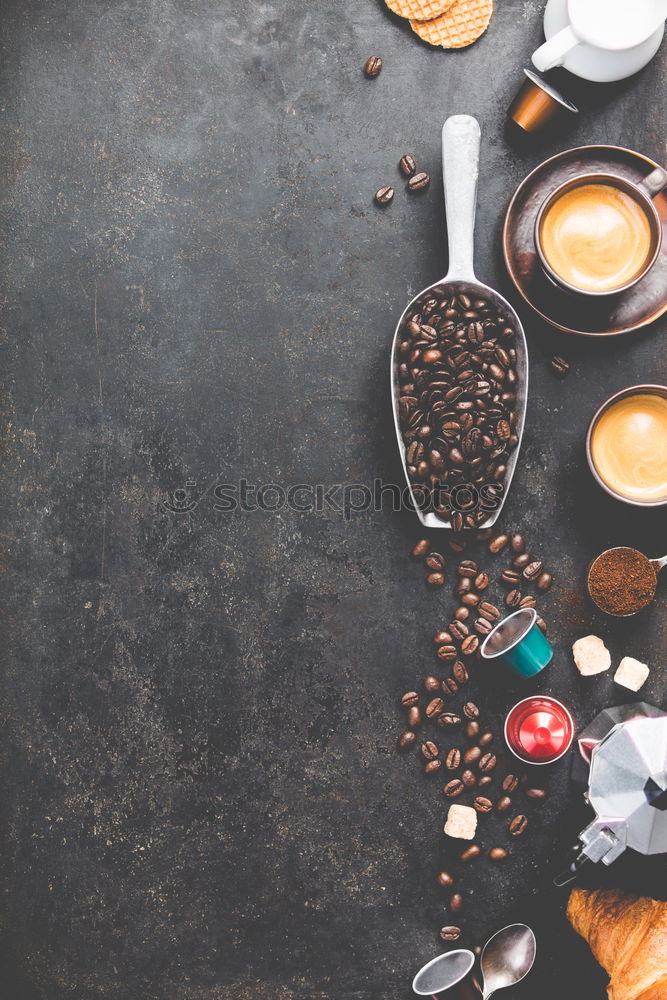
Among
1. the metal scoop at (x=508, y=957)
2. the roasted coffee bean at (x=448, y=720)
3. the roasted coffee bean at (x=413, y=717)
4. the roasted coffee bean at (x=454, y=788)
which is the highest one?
the roasted coffee bean at (x=448, y=720)

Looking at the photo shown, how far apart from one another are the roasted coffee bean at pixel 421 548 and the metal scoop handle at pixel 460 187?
62 centimetres

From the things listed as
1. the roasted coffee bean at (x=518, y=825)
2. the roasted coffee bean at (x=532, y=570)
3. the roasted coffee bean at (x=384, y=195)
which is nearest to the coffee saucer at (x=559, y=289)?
the roasted coffee bean at (x=384, y=195)

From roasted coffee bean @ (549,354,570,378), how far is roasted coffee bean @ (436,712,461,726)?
2.87ft

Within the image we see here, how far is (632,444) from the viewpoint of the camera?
1.57m

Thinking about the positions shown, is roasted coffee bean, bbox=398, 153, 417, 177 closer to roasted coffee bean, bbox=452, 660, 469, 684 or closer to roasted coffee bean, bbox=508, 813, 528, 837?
roasted coffee bean, bbox=452, 660, 469, 684

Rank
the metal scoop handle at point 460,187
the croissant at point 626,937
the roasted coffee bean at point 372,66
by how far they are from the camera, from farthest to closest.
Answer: the roasted coffee bean at point 372,66
the metal scoop handle at point 460,187
the croissant at point 626,937

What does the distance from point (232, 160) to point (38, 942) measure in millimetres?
1996

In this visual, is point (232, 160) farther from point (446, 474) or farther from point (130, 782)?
point (130, 782)

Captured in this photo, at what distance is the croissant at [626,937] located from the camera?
55.2 inches

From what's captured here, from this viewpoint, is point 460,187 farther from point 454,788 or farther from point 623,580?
point 454,788

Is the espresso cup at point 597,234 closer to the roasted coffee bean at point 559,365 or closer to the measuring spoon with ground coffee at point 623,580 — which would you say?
the roasted coffee bean at point 559,365

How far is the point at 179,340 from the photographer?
1677 millimetres

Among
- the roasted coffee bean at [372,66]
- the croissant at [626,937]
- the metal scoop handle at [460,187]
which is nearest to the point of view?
the croissant at [626,937]

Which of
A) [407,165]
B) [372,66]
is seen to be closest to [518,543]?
[407,165]
